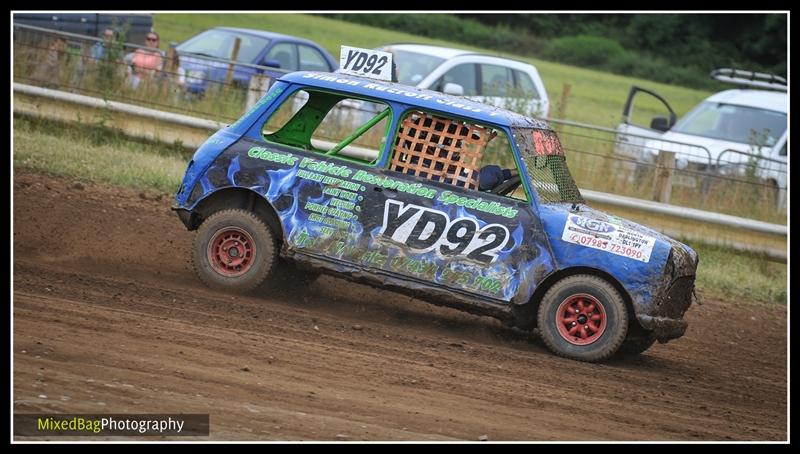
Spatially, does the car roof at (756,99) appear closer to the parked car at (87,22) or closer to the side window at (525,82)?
the side window at (525,82)

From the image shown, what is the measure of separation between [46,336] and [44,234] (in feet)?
10.9

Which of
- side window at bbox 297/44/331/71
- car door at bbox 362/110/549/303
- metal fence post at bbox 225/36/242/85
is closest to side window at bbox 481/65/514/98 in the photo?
side window at bbox 297/44/331/71

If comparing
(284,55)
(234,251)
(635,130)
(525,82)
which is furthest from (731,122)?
→ (234,251)

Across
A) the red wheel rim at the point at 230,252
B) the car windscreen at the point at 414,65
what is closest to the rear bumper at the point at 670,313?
the red wheel rim at the point at 230,252

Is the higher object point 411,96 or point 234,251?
point 411,96

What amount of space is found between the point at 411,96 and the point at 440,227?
1034 millimetres

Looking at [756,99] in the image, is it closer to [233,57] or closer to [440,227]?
[233,57]

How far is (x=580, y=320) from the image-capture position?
815cm

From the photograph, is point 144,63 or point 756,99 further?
point 756,99

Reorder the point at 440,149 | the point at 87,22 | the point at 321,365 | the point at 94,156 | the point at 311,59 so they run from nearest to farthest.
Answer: the point at 321,365 < the point at 440,149 < the point at 94,156 < the point at 311,59 < the point at 87,22

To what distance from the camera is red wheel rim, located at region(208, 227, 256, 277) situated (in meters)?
8.49

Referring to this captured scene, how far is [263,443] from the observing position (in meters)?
5.33

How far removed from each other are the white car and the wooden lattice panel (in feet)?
25.7

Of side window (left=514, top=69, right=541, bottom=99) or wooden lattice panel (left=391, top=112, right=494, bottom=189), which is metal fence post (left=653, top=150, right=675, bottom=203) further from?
wooden lattice panel (left=391, top=112, right=494, bottom=189)
